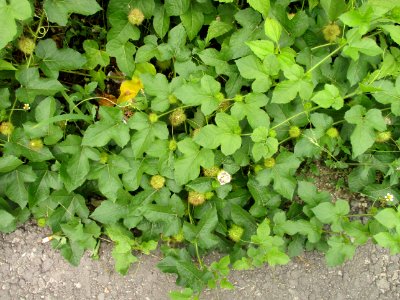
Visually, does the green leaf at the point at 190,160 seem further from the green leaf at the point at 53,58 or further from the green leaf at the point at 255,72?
the green leaf at the point at 53,58

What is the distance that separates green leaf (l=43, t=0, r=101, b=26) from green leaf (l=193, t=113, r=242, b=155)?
2.31 feet

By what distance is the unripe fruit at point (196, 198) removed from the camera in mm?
2139

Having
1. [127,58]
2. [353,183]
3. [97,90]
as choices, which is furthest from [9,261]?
[353,183]

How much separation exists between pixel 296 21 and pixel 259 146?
574 mm

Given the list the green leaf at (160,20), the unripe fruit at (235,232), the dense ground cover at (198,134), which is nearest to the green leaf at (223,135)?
the dense ground cover at (198,134)

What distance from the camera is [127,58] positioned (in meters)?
2.17

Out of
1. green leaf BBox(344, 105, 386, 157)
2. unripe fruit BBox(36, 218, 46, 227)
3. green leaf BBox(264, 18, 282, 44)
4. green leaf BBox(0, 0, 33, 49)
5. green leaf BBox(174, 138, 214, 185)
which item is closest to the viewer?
green leaf BBox(0, 0, 33, 49)

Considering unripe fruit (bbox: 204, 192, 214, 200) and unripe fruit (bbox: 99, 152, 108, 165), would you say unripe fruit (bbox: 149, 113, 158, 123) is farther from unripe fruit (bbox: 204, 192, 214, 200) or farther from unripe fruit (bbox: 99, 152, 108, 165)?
unripe fruit (bbox: 204, 192, 214, 200)

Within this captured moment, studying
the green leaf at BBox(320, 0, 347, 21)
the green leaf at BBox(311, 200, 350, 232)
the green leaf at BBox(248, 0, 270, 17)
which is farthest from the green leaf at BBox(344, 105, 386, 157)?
the green leaf at BBox(248, 0, 270, 17)

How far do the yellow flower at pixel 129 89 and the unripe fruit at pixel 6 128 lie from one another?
1.74 feet

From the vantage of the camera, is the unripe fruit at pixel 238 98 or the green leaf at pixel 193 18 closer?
the unripe fruit at pixel 238 98

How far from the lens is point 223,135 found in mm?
1918

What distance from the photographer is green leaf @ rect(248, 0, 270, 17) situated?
1.86m

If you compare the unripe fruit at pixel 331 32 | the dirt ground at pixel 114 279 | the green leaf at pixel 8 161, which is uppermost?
the unripe fruit at pixel 331 32
